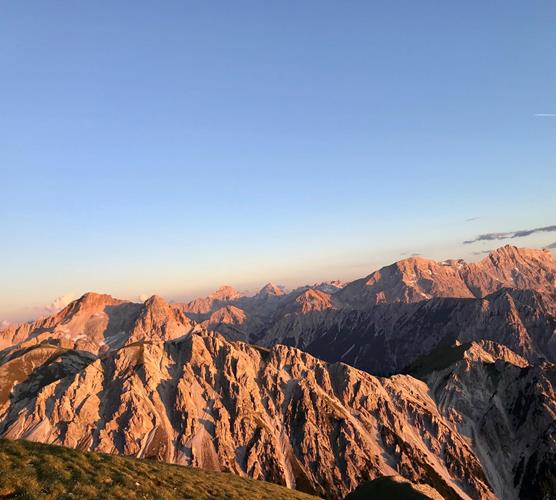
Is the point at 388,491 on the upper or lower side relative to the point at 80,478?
lower

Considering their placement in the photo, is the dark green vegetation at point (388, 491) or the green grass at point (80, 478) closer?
the green grass at point (80, 478)

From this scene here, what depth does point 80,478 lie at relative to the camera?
2688cm

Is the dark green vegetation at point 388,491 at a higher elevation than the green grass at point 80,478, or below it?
below

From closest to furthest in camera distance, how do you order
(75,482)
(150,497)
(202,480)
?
1. (75,482)
2. (150,497)
3. (202,480)

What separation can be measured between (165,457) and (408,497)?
16717cm

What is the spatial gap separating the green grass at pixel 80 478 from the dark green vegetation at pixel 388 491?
26.5 metres

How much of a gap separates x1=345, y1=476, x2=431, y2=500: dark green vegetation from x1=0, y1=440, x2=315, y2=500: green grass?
26.5 meters

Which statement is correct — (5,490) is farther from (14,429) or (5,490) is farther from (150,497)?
(14,429)

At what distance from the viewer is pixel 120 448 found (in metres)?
194

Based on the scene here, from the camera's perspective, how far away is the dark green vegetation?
53688mm

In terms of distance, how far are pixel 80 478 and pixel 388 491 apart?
1734 inches

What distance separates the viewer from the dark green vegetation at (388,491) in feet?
176

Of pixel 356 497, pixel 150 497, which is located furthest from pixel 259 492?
pixel 356 497

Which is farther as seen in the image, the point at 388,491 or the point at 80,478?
the point at 388,491
